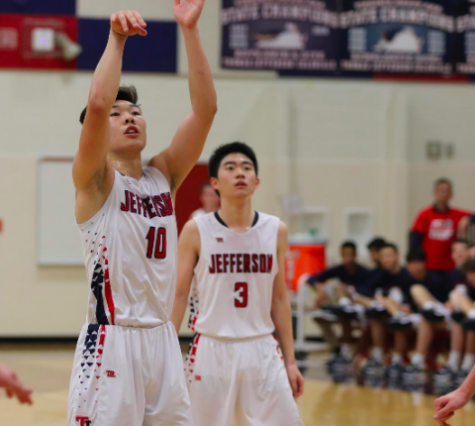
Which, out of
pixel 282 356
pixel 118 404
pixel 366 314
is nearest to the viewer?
pixel 118 404

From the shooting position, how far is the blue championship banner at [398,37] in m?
11.6

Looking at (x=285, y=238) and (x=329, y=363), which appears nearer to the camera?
(x=285, y=238)

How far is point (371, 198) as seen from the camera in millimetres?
11766

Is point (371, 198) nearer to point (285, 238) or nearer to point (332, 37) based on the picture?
point (332, 37)

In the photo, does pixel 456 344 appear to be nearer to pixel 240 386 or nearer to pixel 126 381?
pixel 240 386

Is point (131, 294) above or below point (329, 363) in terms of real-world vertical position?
above

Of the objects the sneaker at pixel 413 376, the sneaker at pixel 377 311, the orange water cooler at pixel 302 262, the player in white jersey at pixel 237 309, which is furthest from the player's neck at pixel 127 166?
the orange water cooler at pixel 302 262

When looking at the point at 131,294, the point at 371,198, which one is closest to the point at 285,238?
the point at 131,294

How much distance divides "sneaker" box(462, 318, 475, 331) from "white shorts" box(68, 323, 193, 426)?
5524 millimetres

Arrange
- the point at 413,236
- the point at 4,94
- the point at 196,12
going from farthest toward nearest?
1. the point at 4,94
2. the point at 413,236
3. the point at 196,12

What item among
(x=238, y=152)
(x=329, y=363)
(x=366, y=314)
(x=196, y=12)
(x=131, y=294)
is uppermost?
(x=196, y=12)

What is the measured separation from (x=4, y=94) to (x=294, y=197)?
4072 mm

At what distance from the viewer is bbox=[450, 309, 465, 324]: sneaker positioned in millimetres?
8422

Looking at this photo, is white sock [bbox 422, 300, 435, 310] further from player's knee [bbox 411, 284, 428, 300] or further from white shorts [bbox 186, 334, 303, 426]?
white shorts [bbox 186, 334, 303, 426]
